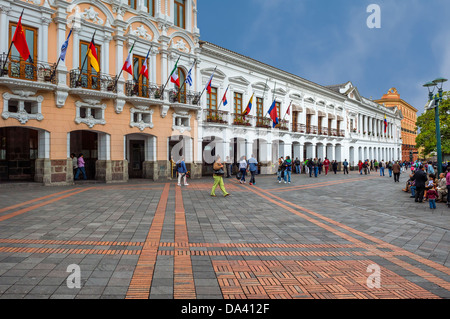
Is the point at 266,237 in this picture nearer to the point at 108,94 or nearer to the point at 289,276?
the point at 289,276

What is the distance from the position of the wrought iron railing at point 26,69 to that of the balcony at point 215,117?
10.9 meters

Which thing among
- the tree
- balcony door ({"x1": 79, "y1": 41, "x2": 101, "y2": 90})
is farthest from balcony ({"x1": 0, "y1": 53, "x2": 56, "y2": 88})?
the tree

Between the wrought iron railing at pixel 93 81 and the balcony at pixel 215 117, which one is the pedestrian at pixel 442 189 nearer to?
the balcony at pixel 215 117

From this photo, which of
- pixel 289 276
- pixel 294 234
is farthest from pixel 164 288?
pixel 294 234

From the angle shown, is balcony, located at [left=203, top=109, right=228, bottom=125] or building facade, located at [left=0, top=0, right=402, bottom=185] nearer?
building facade, located at [left=0, top=0, right=402, bottom=185]

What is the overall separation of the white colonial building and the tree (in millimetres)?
9209

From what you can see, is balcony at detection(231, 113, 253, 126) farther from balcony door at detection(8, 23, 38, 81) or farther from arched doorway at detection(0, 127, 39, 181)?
balcony door at detection(8, 23, 38, 81)

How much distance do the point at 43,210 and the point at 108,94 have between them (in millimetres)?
9528

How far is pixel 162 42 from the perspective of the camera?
19859 millimetres

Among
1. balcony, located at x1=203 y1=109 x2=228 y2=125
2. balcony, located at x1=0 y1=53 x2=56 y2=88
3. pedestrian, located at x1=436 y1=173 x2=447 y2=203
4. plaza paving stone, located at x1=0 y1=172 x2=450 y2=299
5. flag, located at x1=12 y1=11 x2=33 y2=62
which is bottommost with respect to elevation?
plaza paving stone, located at x1=0 y1=172 x2=450 y2=299

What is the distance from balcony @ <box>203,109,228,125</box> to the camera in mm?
23141

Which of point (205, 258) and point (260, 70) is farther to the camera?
point (260, 70)

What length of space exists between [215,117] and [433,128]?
27032 millimetres

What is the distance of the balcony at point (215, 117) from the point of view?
23.1 metres
